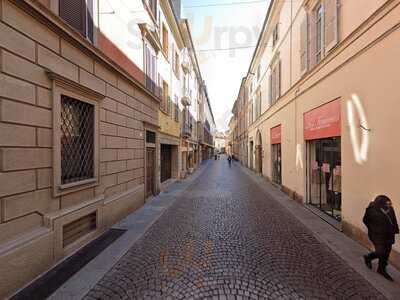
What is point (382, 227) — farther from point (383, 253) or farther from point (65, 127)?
point (65, 127)

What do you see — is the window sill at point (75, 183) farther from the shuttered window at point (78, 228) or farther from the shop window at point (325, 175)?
the shop window at point (325, 175)

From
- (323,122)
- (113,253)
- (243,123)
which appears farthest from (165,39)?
(243,123)

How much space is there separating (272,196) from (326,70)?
5870 mm

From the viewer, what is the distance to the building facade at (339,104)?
14.5 ft

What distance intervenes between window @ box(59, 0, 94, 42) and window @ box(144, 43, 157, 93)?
403 centimetres

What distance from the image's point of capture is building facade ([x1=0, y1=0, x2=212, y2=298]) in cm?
340

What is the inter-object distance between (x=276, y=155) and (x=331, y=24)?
8.31m

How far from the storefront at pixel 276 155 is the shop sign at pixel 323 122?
13.8 ft

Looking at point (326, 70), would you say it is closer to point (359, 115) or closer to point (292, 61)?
point (359, 115)

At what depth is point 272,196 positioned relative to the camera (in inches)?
416

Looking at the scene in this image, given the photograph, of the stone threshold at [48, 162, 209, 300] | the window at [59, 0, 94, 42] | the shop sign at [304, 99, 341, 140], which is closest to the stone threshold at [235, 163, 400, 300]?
the shop sign at [304, 99, 341, 140]

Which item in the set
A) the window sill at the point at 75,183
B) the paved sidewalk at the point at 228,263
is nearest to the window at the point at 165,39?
the paved sidewalk at the point at 228,263

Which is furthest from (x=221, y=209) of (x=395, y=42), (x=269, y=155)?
(x=269, y=155)

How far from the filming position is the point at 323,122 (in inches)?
279
